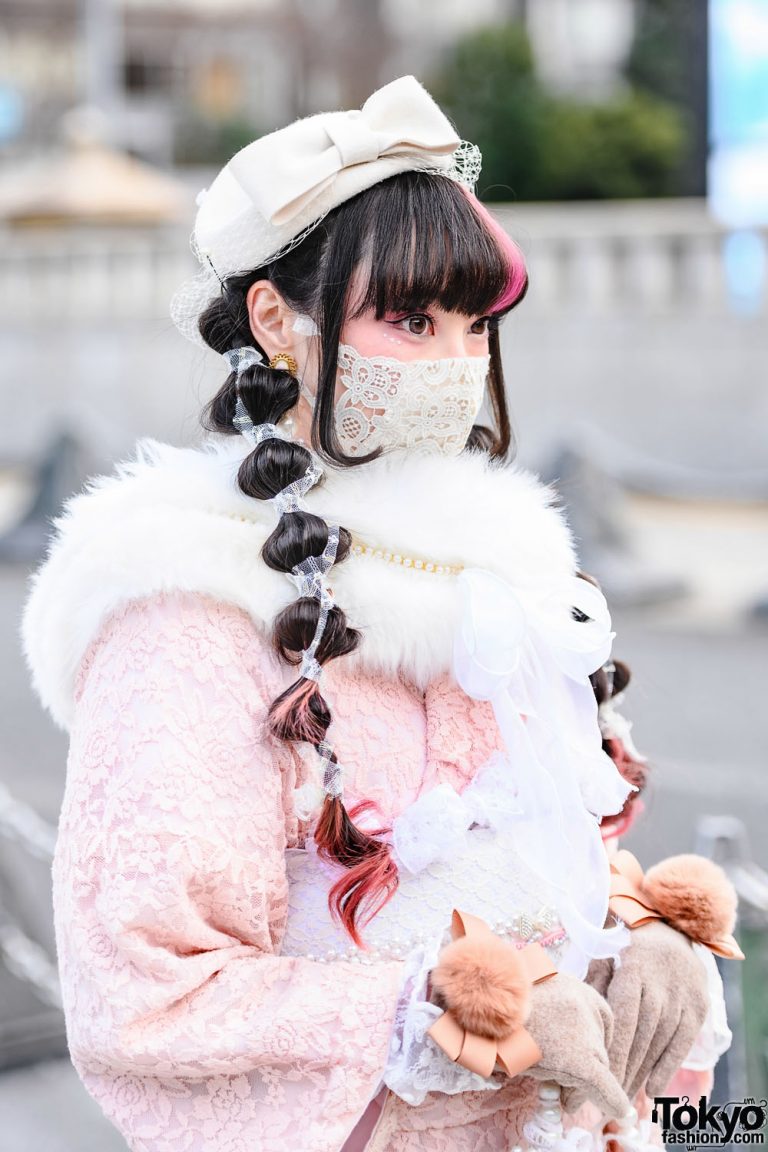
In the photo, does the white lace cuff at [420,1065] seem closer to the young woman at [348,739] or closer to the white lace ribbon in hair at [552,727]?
the young woman at [348,739]

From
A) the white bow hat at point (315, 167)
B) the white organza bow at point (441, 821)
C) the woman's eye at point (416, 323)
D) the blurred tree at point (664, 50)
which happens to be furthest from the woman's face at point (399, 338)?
the blurred tree at point (664, 50)

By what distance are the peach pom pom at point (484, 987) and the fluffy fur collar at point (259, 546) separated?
1.13 ft

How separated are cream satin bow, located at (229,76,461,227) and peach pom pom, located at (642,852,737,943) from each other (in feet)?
3.04

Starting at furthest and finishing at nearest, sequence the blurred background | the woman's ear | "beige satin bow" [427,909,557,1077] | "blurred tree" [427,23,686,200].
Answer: "blurred tree" [427,23,686,200] → the blurred background → the woman's ear → "beige satin bow" [427,909,557,1077]

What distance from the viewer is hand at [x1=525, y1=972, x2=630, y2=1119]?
1.33 m

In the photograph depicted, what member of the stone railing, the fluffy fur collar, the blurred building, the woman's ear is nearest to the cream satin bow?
the woman's ear

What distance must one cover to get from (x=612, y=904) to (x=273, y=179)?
38.1 inches

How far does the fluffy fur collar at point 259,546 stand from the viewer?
1.44 m

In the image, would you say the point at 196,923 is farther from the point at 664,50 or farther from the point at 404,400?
the point at 664,50

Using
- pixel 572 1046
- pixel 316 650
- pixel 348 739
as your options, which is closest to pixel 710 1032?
pixel 572 1046

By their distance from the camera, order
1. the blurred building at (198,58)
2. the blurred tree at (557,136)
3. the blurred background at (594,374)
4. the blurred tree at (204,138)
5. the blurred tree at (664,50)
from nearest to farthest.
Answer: the blurred background at (594,374) → the blurred tree at (557,136) → the blurred tree at (664,50) → the blurred tree at (204,138) → the blurred building at (198,58)

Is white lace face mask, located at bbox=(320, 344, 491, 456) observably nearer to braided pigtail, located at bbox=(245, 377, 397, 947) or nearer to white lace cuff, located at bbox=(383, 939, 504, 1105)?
braided pigtail, located at bbox=(245, 377, 397, 947)

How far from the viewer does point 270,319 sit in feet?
5.19

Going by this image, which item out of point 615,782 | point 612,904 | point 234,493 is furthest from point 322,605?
point 612,904
